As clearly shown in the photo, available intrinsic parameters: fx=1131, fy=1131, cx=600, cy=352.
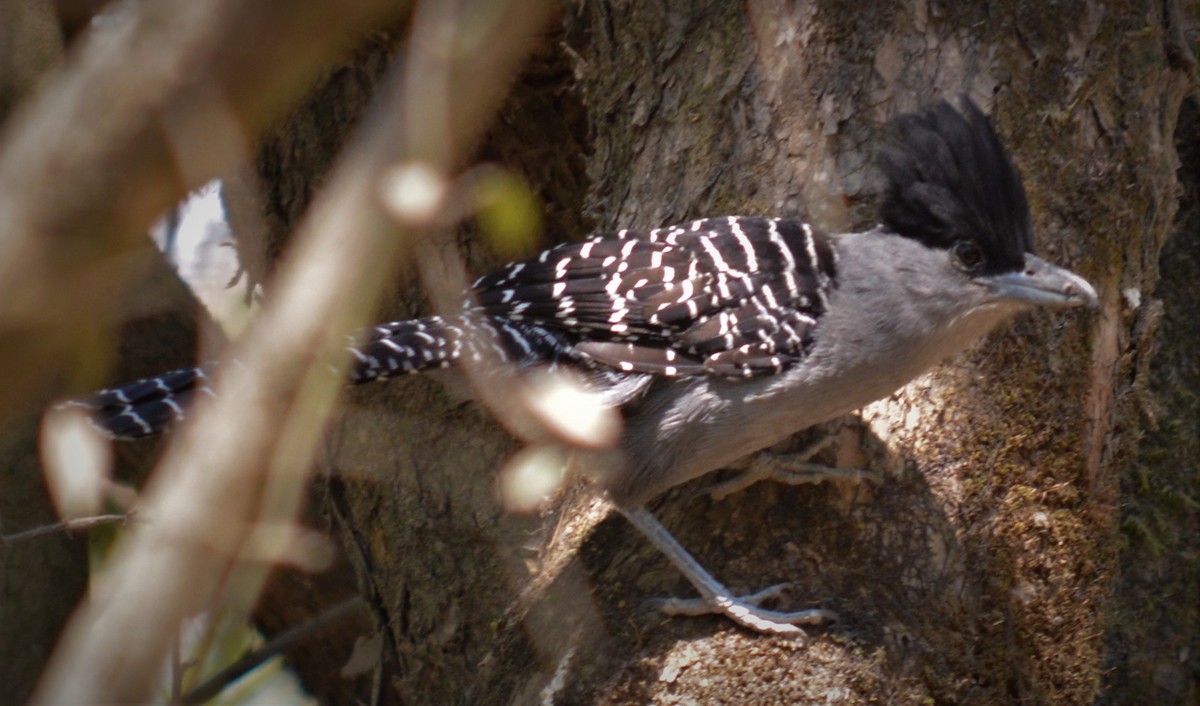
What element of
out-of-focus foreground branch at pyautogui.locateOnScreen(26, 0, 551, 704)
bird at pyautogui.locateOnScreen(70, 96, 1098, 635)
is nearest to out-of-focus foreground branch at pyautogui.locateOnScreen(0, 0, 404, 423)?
out-of-focus foreground branch at pyautogui.locateOnScreen(26, 0, 551, 704)

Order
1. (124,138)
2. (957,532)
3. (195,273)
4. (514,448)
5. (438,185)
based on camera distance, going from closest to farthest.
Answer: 1. (124,138)
2. (438,185)
3. (957,532)
4. (514,448)
5. (195,273)

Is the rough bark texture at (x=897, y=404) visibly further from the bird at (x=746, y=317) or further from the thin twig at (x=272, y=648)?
the thin twig at (x=272, y=648)

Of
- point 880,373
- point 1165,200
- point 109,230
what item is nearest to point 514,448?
point 880,373

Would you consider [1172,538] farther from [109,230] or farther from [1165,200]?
[109,230]

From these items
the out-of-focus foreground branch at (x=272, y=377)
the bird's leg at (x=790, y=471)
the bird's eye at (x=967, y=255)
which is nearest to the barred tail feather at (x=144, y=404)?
the out-of-focus foreground branch at (x=272, y=377)

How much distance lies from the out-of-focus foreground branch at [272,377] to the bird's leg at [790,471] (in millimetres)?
1692

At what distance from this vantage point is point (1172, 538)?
438cm

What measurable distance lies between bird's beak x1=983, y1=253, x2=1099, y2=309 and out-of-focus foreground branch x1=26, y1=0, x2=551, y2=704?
1.84 metres

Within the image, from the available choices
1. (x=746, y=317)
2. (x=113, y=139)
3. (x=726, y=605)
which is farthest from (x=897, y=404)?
(x=113, y=139)

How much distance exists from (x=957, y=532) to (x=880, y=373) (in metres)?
0.50

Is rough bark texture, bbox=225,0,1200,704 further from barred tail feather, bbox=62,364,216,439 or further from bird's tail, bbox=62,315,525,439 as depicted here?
barred tail feather, bbox=62,364,216,439

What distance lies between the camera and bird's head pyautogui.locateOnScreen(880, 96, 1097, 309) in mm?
3125

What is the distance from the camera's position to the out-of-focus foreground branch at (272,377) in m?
1.06

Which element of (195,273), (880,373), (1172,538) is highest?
(195,273)
